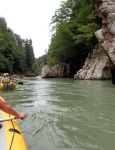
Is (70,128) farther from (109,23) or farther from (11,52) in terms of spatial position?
(11,52)

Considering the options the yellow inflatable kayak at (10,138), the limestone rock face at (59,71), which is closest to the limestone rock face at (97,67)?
the limestone rock face at (59,71)

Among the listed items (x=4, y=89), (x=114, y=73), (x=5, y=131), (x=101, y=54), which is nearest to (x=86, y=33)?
(x=101, y=54)

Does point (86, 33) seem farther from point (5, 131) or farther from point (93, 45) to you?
point (5, 131)

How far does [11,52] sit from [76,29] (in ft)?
94.3

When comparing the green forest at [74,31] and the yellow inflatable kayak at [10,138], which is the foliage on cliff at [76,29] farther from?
the yellow inflatable kayak at [10,138]

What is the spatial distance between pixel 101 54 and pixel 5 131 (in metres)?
22.0

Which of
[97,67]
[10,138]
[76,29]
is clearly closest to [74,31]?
[76,29]

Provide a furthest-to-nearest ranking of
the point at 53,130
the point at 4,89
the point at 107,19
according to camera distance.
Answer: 1. the point at 107,19
2. the point at 4,89
3. the point at 53,130

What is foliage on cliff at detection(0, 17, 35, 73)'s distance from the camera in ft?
153

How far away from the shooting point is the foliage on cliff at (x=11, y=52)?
4651 cm

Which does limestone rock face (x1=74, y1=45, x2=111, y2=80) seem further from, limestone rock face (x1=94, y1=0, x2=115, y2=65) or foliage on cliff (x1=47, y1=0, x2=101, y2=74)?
limestone rock face (x1=94, y1=0, x2=115, y2=65)

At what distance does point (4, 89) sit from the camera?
14.0 m

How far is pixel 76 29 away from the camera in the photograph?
27.5 metres

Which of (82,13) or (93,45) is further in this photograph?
(93,45)
